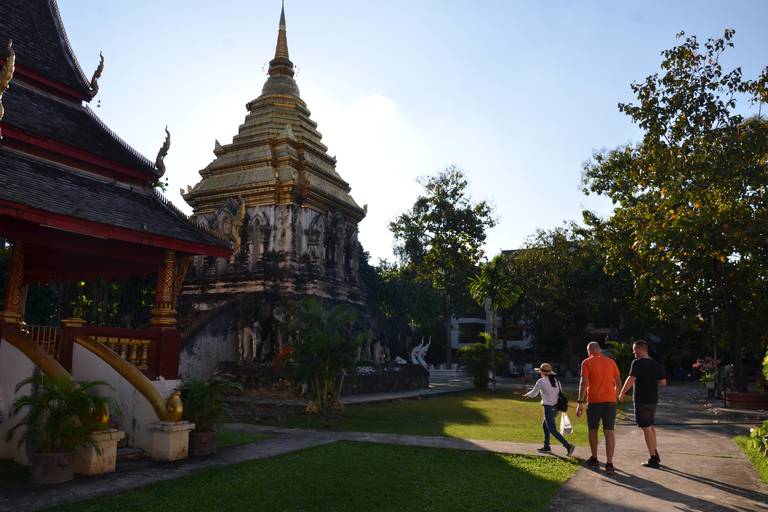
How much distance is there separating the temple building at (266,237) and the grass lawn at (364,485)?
11490 mm

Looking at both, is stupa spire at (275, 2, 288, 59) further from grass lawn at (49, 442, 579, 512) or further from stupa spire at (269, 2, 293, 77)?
grass lawn at (49, 442, 579, 512)

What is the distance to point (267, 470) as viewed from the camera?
673 centimetres

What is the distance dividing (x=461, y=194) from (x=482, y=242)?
3437 millimetres

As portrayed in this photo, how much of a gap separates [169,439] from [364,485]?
2700mm

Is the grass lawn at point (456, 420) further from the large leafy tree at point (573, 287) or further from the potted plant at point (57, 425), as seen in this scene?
the large leafy tree at point (573, 287)

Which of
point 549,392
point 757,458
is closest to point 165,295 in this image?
point 549,392

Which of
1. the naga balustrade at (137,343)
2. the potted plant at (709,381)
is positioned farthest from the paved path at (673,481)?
the potted plant at (709,381)

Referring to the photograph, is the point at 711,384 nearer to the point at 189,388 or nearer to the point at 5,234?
the point at 189,388

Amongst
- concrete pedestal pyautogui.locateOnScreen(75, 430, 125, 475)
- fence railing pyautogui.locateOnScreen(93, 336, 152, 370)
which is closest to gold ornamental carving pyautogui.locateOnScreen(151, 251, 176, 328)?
fence railing pyautogui.locateOnScreen(93, 336, 152, 370)

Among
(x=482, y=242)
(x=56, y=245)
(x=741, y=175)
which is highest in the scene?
(x=482, y=242)

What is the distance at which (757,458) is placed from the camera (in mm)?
7387

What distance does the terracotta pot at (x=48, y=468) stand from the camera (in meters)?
5.97

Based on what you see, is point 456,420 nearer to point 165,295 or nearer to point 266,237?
point 165,295

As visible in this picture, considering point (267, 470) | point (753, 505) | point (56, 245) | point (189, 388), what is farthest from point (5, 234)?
point (753, 505)
